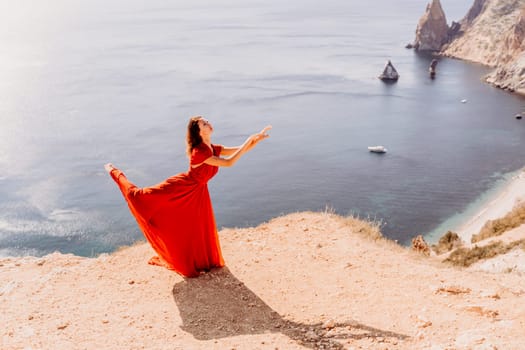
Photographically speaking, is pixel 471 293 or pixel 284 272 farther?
pixel 284 272

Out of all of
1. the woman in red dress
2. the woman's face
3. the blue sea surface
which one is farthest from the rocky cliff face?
the woman's face

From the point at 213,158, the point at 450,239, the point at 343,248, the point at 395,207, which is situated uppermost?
the point at 213,158

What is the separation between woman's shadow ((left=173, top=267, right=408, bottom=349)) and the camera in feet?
24.4

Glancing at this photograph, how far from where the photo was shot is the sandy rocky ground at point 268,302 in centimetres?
725

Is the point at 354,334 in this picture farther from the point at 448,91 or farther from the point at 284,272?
the point at 448,91

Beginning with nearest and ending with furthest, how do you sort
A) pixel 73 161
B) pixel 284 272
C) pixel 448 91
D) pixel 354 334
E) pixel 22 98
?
1. pixel 354 334
2. pixel 284 272
3. pixel 73 161
4. pixel 22 98
5. pixel 448 91

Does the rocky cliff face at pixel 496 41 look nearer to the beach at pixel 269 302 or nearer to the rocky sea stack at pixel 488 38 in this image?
the rocky sea stack at pixel 488 38

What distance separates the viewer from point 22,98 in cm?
→ 7806

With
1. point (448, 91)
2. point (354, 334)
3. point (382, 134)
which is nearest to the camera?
point (354, 334)

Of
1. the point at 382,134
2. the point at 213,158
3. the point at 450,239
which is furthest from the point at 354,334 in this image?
the point at 382,134

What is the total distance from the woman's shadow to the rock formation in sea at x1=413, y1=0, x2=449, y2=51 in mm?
120822

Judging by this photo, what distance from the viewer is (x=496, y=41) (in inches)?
4141

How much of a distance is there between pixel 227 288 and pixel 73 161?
5136 centimetres

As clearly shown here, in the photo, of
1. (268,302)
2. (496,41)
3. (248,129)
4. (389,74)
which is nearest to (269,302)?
(268,302)
